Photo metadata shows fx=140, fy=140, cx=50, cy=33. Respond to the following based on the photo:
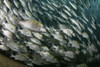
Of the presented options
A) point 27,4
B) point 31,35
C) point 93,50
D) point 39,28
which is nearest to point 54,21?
point 27,4

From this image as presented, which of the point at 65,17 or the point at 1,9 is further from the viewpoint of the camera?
the point at 65,17

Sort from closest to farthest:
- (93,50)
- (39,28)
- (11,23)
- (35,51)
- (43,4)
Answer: (39,28)
(11,23)
(35,51)
(93,50)
(43,4)

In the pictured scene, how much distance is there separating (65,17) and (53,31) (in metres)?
1.52

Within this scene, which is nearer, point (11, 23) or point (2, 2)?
point (11, 23)

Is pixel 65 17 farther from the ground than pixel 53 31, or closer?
farther from the ground

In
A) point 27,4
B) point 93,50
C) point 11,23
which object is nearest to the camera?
point 11,23

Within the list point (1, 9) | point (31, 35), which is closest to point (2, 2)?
point (1, 9)

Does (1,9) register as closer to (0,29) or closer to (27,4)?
(0,29)

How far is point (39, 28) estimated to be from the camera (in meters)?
3.68

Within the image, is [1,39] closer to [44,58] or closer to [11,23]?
[11,23]

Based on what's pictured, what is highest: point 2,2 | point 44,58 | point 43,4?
point 43,4

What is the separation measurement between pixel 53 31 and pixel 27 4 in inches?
71.2

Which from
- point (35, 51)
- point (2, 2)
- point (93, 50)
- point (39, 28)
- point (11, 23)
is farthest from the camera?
point (93, 50)

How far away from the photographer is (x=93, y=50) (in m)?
5.49
